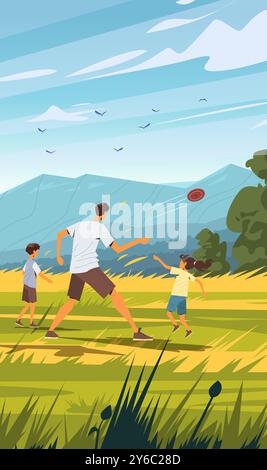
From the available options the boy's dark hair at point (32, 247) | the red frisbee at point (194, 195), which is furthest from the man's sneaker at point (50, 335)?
the red frisbee at point (194, 195)

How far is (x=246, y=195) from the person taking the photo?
31312 millimetres

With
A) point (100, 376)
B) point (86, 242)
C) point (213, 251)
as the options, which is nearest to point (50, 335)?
point (86, 242)

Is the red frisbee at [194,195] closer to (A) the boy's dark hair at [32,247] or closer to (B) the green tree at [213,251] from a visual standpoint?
(A) the boy's dark hair at [32,247]

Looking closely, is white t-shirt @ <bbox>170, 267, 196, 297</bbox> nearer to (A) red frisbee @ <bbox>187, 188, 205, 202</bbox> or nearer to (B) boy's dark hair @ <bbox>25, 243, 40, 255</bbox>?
(A) red frisbee @ <bbox>187, 188, 205, 202</bbox>

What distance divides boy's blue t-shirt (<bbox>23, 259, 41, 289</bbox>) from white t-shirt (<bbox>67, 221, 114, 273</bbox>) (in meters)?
2.94

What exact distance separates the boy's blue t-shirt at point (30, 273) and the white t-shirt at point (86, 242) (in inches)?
116

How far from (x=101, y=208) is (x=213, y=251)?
19169 mm

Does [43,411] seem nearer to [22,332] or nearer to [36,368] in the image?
[36,368]

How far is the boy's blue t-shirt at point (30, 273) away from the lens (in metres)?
14.5

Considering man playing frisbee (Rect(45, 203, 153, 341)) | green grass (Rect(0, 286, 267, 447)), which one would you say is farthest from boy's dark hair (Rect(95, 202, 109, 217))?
green grass (Rect(0, 286, 267, 447))
